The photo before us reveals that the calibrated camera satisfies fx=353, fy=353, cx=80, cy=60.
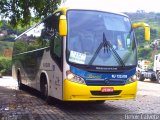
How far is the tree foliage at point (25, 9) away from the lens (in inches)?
650

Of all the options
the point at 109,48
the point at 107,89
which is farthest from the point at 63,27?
the point at 107,89

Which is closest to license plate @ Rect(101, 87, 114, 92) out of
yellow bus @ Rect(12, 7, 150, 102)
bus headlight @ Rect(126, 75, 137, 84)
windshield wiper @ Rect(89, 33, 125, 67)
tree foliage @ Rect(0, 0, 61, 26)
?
yellow bus @ Rect(12, 7, 150, 102)

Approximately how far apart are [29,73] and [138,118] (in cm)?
697

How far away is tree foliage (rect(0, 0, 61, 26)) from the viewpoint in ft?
54.1

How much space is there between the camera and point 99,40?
9.96 m

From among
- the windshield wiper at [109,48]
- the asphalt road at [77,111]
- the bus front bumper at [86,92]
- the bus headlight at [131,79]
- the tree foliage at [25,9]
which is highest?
the tree foliage at [25,9]

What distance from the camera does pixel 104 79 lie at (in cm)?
980

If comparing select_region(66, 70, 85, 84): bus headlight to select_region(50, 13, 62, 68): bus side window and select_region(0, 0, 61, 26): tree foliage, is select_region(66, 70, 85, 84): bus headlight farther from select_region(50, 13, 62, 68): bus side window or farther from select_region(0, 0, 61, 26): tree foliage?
select_region(0, 0, 61, 26): tree foliage

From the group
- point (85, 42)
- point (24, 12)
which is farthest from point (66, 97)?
point (24, 12)

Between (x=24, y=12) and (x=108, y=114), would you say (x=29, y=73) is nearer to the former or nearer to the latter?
(x=24, y=12)

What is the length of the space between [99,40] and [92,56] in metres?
0.54

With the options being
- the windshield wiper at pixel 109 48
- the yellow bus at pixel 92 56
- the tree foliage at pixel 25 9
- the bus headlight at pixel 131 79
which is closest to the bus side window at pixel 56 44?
the yellow bus at pixel 92 56

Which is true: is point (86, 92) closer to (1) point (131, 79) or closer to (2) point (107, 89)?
(2) point (107, 89)

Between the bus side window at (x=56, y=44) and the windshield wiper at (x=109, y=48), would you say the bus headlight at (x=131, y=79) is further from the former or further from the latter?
the bus side window at (x=56, y=44)
